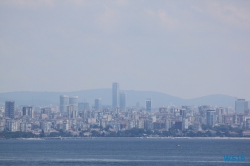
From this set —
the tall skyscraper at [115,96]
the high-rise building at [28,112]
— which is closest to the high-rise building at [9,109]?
the high-rise building at [28,112]

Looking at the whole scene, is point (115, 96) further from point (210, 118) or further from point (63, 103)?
point (210, 118)

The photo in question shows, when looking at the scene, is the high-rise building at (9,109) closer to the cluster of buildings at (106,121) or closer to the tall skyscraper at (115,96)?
the cluster of buildings at (106,121)

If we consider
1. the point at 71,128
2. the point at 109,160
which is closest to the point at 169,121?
the point at 71,128

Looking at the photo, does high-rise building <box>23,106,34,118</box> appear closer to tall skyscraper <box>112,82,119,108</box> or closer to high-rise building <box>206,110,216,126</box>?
high-rise building <box>206,110,216,126</box>

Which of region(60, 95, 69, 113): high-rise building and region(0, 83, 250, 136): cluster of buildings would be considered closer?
region(0, 83, 250, 136): cluster of buildings

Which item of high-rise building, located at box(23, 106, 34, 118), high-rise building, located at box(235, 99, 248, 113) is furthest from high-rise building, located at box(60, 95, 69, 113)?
high-rise building, located at box(235, 99, 248, 113)

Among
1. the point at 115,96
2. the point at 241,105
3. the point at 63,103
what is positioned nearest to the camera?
the point at 241,105

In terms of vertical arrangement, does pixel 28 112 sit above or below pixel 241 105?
below

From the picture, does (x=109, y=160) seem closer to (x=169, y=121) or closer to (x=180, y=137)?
(x=180, y=137)

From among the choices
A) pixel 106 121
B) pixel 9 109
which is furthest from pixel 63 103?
pixel 106 121

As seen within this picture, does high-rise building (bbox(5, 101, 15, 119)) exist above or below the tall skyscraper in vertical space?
below

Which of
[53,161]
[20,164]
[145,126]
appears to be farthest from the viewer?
[145,126]
